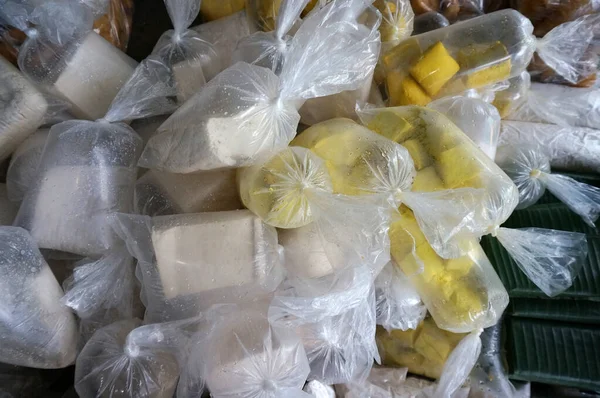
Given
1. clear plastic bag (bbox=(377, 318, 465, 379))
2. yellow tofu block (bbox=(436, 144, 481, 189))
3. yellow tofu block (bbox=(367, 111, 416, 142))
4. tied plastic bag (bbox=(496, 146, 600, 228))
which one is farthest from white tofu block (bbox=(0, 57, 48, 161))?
tied plastic bag (bbox=(496, 146, 600, 228))

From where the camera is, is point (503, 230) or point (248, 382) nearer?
point (248, 382)

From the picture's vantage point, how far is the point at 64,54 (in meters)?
0.94

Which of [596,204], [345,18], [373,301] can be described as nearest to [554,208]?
[596,204]

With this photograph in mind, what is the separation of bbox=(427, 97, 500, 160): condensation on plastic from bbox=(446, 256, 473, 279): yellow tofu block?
0.24 metres

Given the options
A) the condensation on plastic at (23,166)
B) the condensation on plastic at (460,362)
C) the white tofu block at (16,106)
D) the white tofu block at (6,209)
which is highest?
the white tofu block at (16,106)

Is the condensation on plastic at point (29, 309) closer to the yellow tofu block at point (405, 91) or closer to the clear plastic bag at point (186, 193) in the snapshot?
the clear plastic bag at point (186, 193)

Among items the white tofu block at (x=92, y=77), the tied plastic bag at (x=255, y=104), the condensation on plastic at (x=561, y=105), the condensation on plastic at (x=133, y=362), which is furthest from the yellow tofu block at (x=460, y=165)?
the white tofu block at (x=92, y=77)

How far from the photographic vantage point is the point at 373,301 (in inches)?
37.1

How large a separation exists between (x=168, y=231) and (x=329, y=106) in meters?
0.43

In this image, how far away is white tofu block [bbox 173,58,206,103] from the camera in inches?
39.4

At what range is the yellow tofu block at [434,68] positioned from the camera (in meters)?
0.98

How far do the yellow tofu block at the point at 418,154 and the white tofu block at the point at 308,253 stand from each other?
23 cm

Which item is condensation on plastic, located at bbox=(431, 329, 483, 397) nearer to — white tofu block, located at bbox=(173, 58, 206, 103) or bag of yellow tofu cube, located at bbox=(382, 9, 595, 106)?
bag of yellow tofu cube, located at bbox=(382, 9, 595, 106)

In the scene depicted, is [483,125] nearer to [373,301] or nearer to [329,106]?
[329,106]
